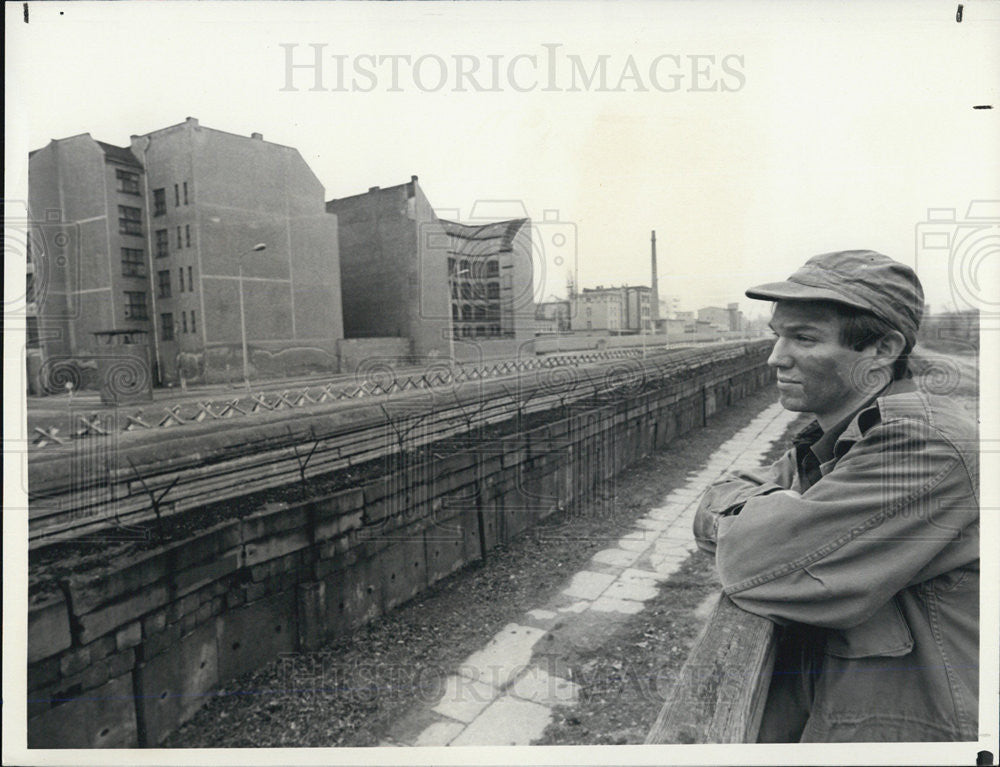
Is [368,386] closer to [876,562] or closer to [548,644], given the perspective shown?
[548,644]

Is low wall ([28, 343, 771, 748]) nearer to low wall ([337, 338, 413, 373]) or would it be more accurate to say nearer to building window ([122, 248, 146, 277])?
low wall ([337, 338, 413, 373])

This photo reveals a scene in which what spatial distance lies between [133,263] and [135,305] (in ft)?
0.77

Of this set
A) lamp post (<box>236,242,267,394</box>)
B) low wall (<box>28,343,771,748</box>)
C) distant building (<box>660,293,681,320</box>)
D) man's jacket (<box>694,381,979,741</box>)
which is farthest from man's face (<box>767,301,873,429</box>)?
lamp post (<box>236,242,267,394</box>)

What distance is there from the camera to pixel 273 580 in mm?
3537

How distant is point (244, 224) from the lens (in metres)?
3.81

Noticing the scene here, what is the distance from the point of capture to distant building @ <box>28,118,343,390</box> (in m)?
2.71

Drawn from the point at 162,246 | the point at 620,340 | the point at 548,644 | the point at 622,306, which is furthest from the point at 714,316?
the point at 162,246

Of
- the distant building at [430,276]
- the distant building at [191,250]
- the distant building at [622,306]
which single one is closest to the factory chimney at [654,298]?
the distant building at [622,306]

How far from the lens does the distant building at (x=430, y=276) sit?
10.6 feet

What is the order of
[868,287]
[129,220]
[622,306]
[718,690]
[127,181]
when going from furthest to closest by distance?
[622,306]
[129,220]
[127,181]
[868,287]
[718,690]

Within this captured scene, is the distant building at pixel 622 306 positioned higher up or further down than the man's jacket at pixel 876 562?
higher up

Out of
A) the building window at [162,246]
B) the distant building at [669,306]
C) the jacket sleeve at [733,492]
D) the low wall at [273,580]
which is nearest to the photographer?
the jacket sleeve at [733,492]

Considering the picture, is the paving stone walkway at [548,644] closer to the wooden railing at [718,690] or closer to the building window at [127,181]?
the wooden railing at [718,690]

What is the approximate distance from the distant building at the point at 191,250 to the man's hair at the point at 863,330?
8.18 feet
